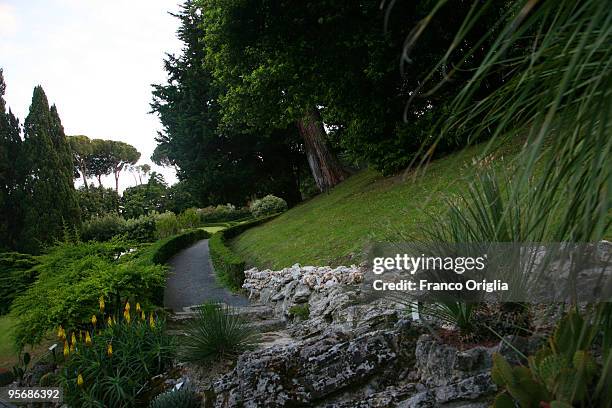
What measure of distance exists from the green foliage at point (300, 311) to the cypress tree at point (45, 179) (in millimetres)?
14646

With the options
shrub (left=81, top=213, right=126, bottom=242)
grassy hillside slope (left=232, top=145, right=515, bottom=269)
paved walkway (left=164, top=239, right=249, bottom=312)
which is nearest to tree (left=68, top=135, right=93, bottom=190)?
shrub (left=81, top=213, right=126, bottom=242)

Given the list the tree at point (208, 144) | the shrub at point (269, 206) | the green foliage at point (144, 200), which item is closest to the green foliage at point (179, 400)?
the tree at point (208, 144)

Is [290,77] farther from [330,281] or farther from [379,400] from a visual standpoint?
[379,400]

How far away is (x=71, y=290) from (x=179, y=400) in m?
2.66

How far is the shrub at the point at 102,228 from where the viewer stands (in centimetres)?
2166

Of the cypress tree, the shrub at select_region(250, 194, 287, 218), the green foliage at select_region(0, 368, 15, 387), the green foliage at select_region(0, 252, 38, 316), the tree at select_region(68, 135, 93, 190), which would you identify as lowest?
the green foliage at select_region(0, 368, 15, 387)

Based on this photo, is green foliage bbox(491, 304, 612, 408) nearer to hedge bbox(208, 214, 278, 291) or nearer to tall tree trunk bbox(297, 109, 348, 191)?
hedge bbox(208, 214, 278, 291)

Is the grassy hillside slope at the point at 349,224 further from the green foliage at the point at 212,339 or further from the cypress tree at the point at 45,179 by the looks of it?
the cypress tree at the point at 45,179

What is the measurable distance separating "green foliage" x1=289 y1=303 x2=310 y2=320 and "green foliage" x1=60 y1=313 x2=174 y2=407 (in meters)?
1.72

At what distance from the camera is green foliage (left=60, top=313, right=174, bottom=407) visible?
4.11 m

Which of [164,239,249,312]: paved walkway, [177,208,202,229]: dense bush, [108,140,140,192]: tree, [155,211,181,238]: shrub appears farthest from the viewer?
[108,140,140,192]: tree

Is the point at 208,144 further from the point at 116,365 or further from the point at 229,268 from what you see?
the point at 116,365

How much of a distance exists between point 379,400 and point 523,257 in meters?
1.14

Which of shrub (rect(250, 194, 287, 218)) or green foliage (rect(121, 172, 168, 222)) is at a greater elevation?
green foliage (rect(121, 172, 168, 222))
